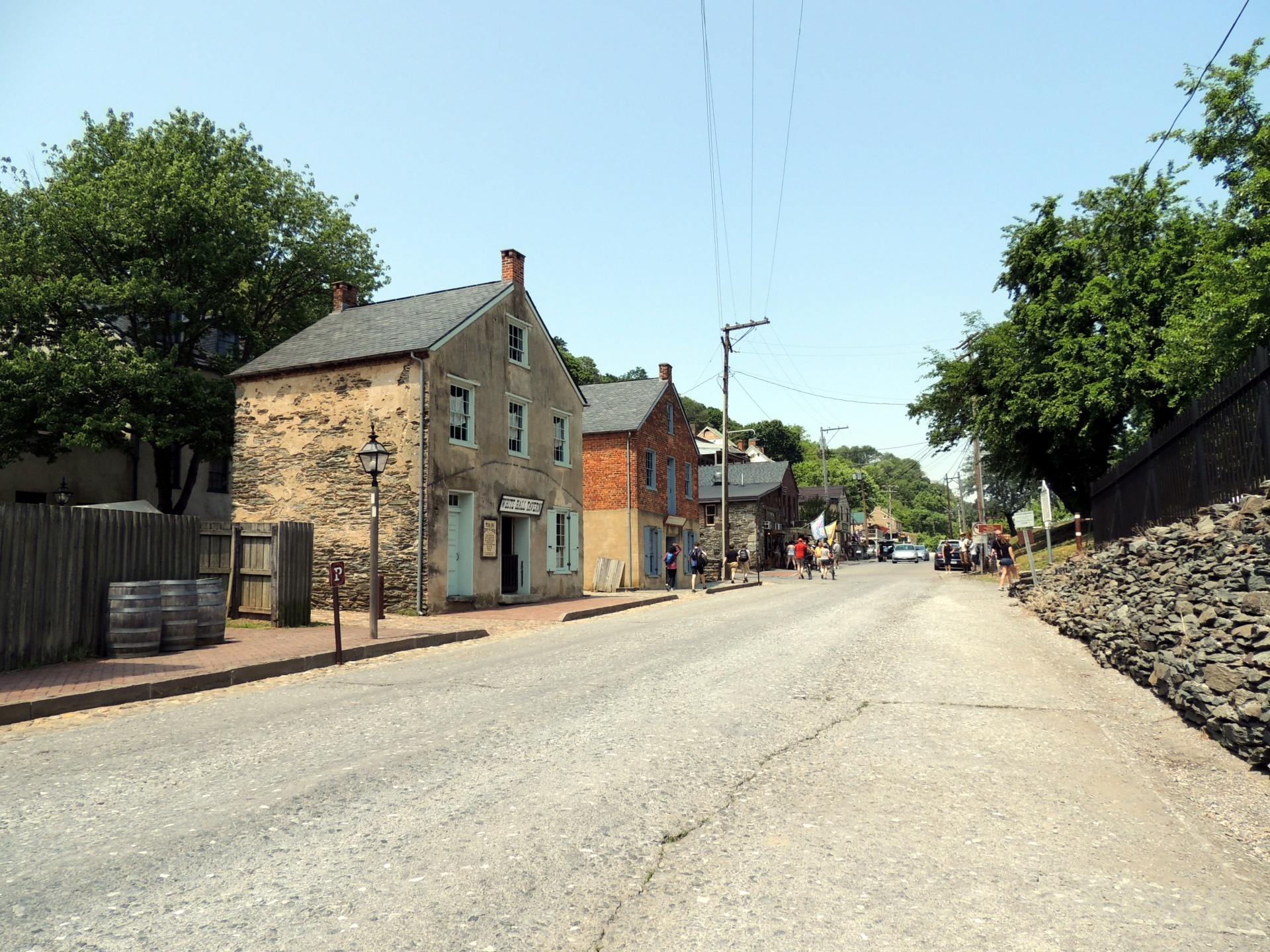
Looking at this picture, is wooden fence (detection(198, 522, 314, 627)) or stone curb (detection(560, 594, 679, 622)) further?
stone curb (detection(560, 594, 679, 622))

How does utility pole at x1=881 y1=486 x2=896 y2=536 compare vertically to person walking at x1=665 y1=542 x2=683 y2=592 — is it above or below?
above

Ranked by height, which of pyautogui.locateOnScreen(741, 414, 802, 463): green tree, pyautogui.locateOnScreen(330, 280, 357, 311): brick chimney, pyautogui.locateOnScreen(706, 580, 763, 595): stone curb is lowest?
pyautogui.locateOnScreen(706, 580, 763, 595): stone curb

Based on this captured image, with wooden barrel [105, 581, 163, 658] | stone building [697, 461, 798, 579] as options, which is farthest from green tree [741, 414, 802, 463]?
wooden barrel [105, 581, 163, 658]

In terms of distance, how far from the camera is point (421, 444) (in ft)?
65.6

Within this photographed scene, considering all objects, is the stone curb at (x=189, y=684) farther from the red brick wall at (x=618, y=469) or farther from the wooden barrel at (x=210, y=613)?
the red brick wall at (x=618, y=469)

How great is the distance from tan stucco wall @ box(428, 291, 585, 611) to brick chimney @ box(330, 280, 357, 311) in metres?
6.06

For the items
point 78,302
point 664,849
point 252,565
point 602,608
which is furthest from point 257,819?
point 78,302

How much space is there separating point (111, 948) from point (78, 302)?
27.5m

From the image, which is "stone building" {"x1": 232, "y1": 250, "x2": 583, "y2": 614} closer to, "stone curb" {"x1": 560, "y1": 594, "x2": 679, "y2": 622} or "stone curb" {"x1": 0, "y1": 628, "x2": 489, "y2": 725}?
"stone curb" {"x1": 560, "y1": 594, "x2": 679, "y2": 622}

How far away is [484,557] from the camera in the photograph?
2203 centimetres

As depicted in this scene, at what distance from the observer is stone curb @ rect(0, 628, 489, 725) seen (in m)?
8.01

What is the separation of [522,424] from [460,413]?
10.7 ft

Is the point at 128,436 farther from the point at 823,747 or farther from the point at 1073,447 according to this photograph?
the point at 1073,447

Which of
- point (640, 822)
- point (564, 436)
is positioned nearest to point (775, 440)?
point (564, 436)
